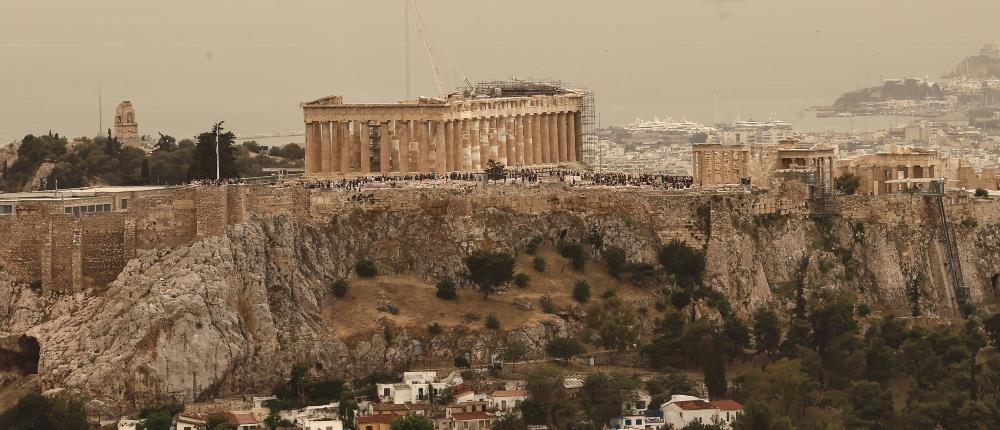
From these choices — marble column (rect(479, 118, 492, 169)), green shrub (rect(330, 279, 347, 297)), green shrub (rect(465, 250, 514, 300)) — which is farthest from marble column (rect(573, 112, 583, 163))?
green shrub (rect(330, 279, 347, 297))

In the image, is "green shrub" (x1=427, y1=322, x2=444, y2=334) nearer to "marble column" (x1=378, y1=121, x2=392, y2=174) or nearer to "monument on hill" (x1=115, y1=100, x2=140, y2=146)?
"marble column" (x1=378, y1=121, x2=392, y2=174)

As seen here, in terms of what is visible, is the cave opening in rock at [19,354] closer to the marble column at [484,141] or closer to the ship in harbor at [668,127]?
the marble column at [484,141]

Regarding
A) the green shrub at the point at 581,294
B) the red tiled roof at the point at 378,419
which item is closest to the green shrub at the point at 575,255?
the green shrub at the point at 581,294

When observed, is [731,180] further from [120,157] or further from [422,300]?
[120,157]

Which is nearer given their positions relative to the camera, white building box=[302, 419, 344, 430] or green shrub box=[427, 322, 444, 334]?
white building box=[302, 419, 344, 430]

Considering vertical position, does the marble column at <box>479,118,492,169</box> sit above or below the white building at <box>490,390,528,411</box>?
above

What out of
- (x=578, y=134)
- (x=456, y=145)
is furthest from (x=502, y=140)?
(x=578, y=134)
